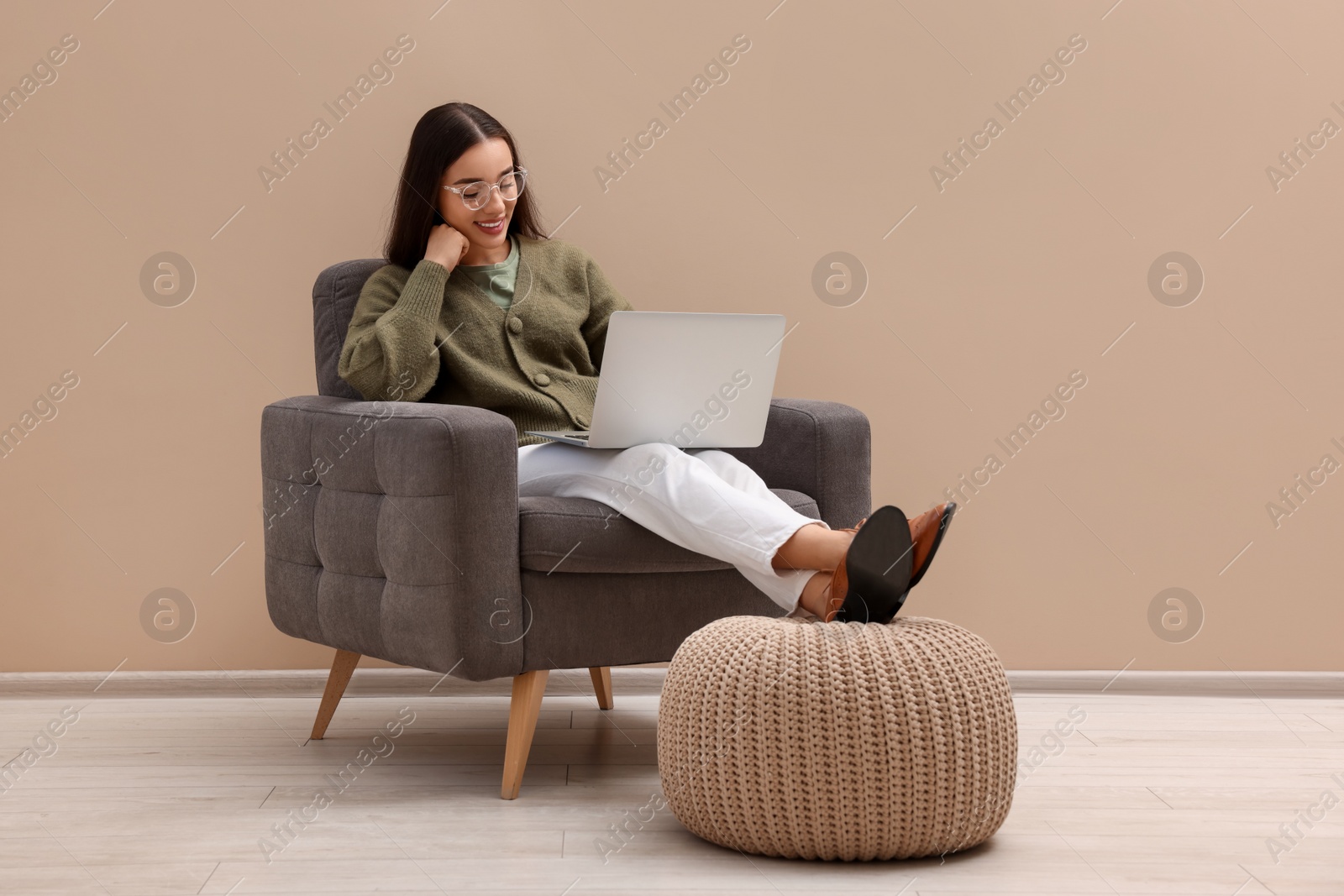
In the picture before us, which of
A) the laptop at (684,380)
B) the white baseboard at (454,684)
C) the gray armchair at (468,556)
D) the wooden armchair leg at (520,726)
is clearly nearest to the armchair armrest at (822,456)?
the gray armchair at (468,556)

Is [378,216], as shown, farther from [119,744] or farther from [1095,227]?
A: [1095,227]

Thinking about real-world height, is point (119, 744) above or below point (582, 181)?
below

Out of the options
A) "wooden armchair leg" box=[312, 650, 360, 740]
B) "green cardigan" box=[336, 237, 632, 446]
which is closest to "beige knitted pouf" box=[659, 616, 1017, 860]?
"green cardigan" box=[336, 237, 632, 446]

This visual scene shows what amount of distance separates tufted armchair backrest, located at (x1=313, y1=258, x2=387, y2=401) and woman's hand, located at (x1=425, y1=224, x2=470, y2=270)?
0.56 feet

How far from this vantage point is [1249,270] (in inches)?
A: 104

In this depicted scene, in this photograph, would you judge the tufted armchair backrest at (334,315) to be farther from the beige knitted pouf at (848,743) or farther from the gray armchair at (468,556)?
the beige knitted pouf at (848,743)

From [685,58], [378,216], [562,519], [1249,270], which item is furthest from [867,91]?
[562,519]

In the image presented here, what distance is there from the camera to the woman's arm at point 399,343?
201 centimetres

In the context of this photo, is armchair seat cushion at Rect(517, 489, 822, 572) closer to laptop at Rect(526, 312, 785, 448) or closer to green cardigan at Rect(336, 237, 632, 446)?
laptop at Rect(526, 312, 785, 448)

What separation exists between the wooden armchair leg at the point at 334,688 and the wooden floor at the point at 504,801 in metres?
0.04

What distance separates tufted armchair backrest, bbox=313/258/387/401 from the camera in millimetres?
2223

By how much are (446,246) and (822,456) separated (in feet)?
2.57

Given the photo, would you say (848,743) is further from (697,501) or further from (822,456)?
(822,456)

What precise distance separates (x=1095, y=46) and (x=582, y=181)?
1176 mm
